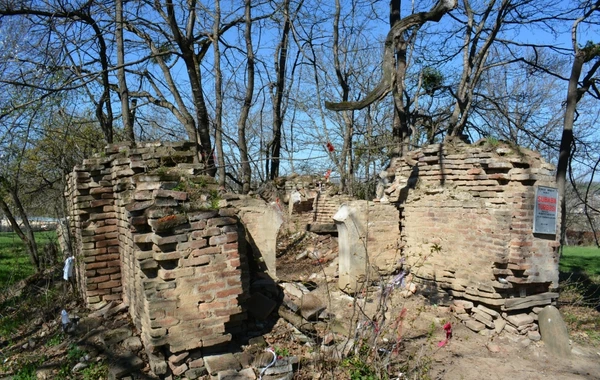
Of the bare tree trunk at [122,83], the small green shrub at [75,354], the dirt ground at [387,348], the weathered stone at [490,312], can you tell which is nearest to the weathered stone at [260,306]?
the dirt ground at [387,348]

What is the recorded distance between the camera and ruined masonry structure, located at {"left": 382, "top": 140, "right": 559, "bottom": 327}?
635 cm

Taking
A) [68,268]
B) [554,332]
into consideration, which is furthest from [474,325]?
[68,268]

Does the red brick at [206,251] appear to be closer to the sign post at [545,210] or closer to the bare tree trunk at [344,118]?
the sign post at [545,210]

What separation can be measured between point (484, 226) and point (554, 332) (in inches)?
71.8

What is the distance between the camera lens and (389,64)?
4652 mm

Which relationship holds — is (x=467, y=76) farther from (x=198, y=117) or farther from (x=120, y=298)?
(x=120, y=298)

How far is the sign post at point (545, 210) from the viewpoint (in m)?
6.39

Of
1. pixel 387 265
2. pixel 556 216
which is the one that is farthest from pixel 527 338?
pixel 387 265

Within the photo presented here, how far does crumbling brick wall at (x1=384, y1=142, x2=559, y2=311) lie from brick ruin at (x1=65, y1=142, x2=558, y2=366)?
2cm

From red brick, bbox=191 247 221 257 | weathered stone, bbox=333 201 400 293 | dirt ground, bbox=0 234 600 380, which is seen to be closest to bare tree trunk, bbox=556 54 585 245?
dirt ground, bbox=0 234 600 380

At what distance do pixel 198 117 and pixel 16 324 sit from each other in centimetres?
494

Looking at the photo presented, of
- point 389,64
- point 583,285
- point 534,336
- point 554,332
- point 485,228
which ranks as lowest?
point 583,285

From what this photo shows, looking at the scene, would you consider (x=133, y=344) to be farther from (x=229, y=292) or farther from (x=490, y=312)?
(x=490, y=312)

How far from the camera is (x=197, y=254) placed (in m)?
4.23
